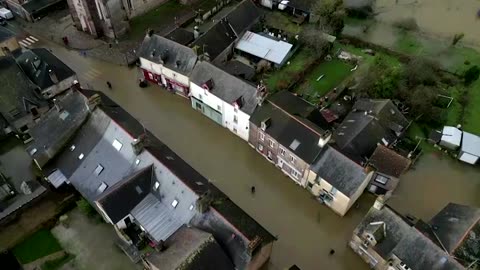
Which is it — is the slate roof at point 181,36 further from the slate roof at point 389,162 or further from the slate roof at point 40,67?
the slate roof at point 389,162

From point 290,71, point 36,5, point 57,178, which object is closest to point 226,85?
point 290,71

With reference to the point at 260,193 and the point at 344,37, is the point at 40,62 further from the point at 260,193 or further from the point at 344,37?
the point at 344,37

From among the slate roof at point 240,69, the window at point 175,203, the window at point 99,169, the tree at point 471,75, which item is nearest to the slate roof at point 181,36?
the slate roof at point 240,69

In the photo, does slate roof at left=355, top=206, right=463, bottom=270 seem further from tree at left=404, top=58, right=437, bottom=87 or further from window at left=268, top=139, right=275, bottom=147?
tree at left=404, top=58, right=437, bottom=87

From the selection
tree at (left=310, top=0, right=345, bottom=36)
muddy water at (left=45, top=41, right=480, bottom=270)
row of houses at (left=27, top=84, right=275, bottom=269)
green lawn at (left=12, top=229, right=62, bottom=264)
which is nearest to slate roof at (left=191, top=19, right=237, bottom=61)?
muddy water at (left=45, top=41, right=480, bottom=270)

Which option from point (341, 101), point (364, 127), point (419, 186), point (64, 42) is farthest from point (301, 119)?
point (64, 42)

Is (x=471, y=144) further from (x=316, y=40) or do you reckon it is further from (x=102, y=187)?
(x=102, y=187)
